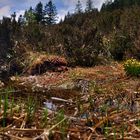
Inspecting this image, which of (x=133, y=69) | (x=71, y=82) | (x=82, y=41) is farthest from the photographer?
(x=82, y=41)

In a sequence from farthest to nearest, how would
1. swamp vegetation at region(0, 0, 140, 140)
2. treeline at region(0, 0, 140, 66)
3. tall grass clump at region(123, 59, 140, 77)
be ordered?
treeline at region(0, 0, 140, 66), tall grass clump at region(123, 59, 140, 77), swamp vegetation at region(0, 0, 140, 140)

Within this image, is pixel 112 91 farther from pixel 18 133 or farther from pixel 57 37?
pixel 57 37

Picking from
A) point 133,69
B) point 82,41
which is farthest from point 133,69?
point 82,41

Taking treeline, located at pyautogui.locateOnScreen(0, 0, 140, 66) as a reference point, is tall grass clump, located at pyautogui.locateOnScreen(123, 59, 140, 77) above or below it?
below

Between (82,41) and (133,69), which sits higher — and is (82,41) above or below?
above

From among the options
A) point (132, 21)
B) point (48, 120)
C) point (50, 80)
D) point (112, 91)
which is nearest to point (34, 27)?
point (132, 21)

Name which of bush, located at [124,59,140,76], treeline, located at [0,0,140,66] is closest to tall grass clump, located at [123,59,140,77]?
bush, located at [124,59,140,76]

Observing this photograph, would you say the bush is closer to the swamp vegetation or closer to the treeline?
the swamp vegetation

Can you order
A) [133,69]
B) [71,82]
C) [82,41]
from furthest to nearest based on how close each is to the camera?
A: [82,41], [133,69], [71,82]

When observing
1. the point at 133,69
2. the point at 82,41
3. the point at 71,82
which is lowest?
the point at 71,82

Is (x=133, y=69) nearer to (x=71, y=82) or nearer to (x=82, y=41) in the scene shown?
(x=71, y=82)

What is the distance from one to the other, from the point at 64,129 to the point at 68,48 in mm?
15762

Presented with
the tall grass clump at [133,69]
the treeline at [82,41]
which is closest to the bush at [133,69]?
the tall grass clump at [133,69]

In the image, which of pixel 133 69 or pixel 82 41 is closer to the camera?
pixel 133 69
